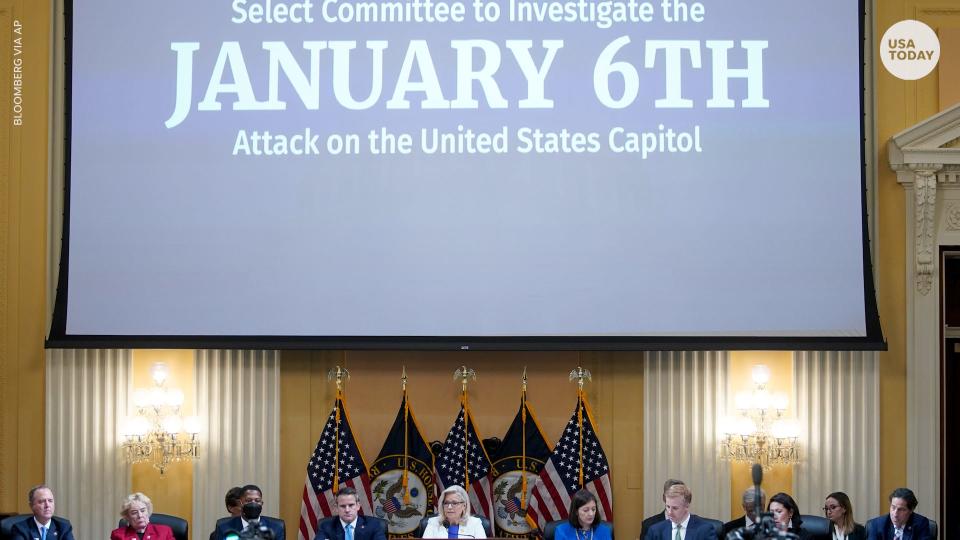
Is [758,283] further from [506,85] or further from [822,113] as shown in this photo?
[506,85]

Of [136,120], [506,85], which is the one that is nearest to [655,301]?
[506,85]

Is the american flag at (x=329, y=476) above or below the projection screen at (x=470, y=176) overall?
below

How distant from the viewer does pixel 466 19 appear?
8938 millimetres

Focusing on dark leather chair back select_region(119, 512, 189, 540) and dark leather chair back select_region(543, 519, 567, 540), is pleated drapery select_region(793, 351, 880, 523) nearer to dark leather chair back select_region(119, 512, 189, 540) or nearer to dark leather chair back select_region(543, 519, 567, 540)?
dark leather chair back select_region(543, 519, 567, 540)

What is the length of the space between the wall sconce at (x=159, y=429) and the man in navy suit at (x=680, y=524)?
371 centimetres

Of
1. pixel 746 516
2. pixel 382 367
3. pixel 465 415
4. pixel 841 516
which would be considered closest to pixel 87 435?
pixel 382 367

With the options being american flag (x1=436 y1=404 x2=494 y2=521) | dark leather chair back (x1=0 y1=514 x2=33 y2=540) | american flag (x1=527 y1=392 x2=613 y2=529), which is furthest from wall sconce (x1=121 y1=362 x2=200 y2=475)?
american flag (x1=527 y1=392 x2=613 y2=529)

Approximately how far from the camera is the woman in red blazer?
7.21 m

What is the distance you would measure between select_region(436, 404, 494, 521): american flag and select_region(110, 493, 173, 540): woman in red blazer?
7.14ft

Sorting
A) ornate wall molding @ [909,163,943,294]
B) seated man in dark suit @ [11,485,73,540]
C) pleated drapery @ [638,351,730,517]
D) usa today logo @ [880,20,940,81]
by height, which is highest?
usa today logo @ [880,20,940,81]

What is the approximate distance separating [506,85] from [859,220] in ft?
9.19

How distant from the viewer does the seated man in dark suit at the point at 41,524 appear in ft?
24.4

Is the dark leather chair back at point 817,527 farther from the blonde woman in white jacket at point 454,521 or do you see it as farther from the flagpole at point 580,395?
the blonde woman in white jacket at point 454,521

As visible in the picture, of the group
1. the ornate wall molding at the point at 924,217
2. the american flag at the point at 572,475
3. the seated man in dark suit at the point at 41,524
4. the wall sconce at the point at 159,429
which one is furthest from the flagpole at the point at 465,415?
the ornate wall molding at the point at 924,217
